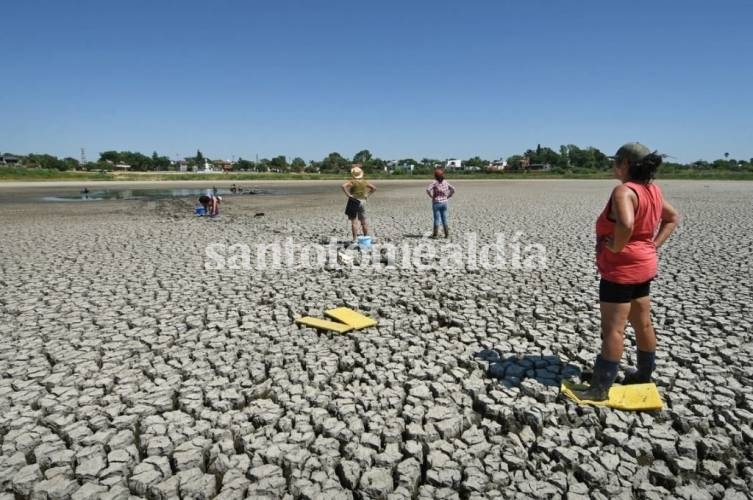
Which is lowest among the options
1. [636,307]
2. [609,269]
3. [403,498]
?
[403,498]

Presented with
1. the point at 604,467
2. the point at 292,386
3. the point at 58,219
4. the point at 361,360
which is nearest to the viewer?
the point at 604,467

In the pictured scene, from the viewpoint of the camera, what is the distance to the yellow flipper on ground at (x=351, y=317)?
5.08 metres

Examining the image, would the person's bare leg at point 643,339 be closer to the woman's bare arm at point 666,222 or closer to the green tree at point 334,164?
the woman's bare arm at point 666,222

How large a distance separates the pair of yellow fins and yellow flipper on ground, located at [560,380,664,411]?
2343 mm

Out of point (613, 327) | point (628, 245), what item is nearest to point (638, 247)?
point (628, 245)

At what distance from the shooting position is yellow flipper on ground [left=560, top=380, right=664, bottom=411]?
10.6 feet

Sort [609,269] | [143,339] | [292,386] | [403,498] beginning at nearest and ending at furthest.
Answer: [403,498] < [609,269] < [292,386] < [143,339]

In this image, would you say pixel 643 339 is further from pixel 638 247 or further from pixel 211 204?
pixel 211 204

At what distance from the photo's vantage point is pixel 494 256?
9.30 m

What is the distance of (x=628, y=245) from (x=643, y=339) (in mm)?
900

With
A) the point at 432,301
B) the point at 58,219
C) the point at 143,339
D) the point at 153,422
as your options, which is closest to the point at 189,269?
the point at 143,339

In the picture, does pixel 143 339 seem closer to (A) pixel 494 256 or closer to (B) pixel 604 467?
(B) pixel 604 467

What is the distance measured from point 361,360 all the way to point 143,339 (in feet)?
8.24

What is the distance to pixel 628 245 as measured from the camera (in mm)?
2990
